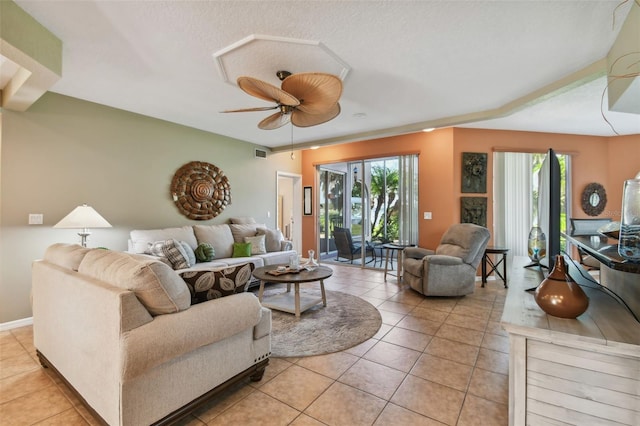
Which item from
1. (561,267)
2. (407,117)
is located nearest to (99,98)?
(407,117)

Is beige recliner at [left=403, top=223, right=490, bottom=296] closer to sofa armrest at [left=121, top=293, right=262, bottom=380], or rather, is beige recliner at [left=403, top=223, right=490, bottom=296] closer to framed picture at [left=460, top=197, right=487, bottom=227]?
framed picture at [left=460, top=197, right=487, bottom=227]

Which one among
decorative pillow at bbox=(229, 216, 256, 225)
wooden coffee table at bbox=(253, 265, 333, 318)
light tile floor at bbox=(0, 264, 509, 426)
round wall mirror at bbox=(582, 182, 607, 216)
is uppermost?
round wall mirror at bbox=(582, 182, 607, 216)

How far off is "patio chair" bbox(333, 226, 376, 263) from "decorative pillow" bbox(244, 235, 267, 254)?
180cm

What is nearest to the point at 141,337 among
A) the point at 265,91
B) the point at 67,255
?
the point at 67,255

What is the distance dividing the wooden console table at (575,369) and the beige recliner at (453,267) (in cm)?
254

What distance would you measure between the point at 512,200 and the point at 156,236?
5.89m

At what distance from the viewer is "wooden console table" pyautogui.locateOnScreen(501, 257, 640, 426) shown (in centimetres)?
117

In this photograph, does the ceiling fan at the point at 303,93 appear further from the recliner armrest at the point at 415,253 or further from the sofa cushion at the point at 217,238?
the recliner armrest at the point at 415,253

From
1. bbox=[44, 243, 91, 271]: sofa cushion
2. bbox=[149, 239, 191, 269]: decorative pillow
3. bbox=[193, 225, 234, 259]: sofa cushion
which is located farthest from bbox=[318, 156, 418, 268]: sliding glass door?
bbox=[44, 243, 91, 271]: sofa cushion

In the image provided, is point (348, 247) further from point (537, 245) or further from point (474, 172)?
point (537, 245)

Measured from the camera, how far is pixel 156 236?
3.92 m

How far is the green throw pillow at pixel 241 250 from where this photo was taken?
4629 millimetres

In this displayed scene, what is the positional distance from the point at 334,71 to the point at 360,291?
122 inches

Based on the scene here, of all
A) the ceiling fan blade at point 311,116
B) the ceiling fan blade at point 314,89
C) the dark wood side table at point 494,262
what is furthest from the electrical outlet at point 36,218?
the dark wood side table at point 494,262
